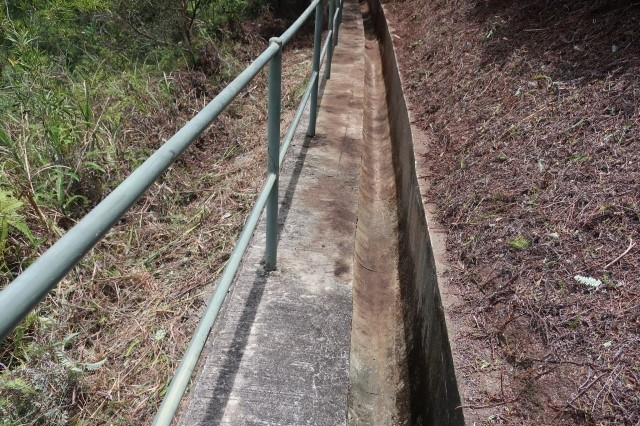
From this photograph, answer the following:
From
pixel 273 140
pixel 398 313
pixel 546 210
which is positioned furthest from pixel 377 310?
pixel 273 140

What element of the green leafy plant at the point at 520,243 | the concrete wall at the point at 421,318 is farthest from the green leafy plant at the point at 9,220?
the green leafy plant at the point at 520,243

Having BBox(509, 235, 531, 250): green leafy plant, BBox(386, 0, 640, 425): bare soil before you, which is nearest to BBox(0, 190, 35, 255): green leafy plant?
BBox(386, 0, 640, 425): bare soil

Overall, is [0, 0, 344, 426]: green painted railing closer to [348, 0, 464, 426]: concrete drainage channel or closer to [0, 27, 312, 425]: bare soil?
[0, 27, 312, 425]: bare soil

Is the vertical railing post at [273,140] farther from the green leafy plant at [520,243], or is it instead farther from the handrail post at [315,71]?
the handrail post at [315,71]

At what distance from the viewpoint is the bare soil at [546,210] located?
65.0 inches

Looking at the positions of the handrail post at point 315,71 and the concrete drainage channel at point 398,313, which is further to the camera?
the handrail post at point 315,71

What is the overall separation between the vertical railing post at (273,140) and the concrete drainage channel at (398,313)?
0.65m

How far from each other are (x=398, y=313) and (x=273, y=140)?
4.64 feet

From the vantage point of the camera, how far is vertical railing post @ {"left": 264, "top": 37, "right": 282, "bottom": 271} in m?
2.05

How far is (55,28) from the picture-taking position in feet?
21.1

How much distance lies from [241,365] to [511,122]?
2.15 metres

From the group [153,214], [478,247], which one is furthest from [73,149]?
[478,247]

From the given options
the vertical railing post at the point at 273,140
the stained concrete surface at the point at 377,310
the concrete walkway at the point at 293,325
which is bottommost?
the stained concrete surface at the point at 377,310

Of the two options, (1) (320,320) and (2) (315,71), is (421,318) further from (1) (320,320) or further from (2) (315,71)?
(2) (315,71)
